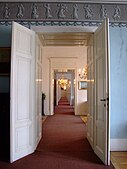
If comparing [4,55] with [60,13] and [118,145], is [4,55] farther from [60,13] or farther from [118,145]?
[118,145]

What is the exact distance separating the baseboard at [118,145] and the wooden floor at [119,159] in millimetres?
190

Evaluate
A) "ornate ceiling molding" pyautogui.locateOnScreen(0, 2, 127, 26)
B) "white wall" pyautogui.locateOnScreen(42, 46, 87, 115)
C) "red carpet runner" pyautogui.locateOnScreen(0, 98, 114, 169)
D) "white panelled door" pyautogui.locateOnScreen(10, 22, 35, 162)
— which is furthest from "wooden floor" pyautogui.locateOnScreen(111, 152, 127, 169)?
"white wall" pyautogui.locateOnScreen(42, 46, 87, 115)

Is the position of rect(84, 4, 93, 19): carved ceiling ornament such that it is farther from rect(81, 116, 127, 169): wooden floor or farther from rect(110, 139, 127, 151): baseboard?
rect(81, 116, 127, 169): wooden floor

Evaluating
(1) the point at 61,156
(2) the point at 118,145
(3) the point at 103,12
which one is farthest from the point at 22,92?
(3) the point at 103,12

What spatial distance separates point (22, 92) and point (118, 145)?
2.24 m

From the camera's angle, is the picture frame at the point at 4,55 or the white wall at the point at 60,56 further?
the white wall at the point at 60,56

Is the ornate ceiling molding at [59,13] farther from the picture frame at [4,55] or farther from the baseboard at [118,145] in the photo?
the baseboard at [118,145]

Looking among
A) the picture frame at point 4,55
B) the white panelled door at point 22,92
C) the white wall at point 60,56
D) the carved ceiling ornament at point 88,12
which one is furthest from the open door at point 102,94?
the white wall at point 60,56

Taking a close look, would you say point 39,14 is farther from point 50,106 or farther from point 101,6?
point 50,106

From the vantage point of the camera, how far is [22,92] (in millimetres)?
4230

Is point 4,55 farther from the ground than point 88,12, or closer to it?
closer to it

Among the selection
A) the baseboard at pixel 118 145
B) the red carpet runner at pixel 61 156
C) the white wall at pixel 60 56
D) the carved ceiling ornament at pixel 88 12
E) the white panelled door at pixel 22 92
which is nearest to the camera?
the red carpet runner at pixel 61 156

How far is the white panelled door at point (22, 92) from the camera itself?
397cm

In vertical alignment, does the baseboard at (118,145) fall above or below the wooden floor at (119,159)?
above
